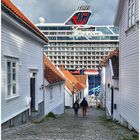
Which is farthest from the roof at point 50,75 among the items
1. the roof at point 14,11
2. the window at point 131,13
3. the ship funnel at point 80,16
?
the ship funnel at point 80,16

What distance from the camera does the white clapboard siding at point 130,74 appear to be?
12.0 meters

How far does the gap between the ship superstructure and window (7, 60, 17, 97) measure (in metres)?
98.9

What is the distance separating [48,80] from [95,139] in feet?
35.7

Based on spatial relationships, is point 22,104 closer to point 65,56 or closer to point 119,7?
point 119,7

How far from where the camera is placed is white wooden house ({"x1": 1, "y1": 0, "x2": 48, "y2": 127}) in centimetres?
1035

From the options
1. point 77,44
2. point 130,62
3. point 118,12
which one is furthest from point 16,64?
point 77,44

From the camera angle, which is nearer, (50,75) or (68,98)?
(50,75)

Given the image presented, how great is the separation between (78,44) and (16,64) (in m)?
105

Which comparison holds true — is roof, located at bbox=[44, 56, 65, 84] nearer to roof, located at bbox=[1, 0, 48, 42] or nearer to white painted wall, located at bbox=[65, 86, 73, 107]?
roof, located at bbox=[1, 0, 48, 42]

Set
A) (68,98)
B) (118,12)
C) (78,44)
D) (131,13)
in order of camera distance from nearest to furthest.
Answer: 1. (131,13)
2. (118,12)
3. (68,98)
4. (78,44)

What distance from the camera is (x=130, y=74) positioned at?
44.1ft

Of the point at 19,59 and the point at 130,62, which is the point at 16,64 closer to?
Answer: the point at 19,59

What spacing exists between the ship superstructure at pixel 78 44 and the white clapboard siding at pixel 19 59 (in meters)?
95.3

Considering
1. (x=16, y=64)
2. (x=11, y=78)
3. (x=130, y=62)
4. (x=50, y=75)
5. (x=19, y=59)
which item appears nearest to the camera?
(x=11, y=78)
